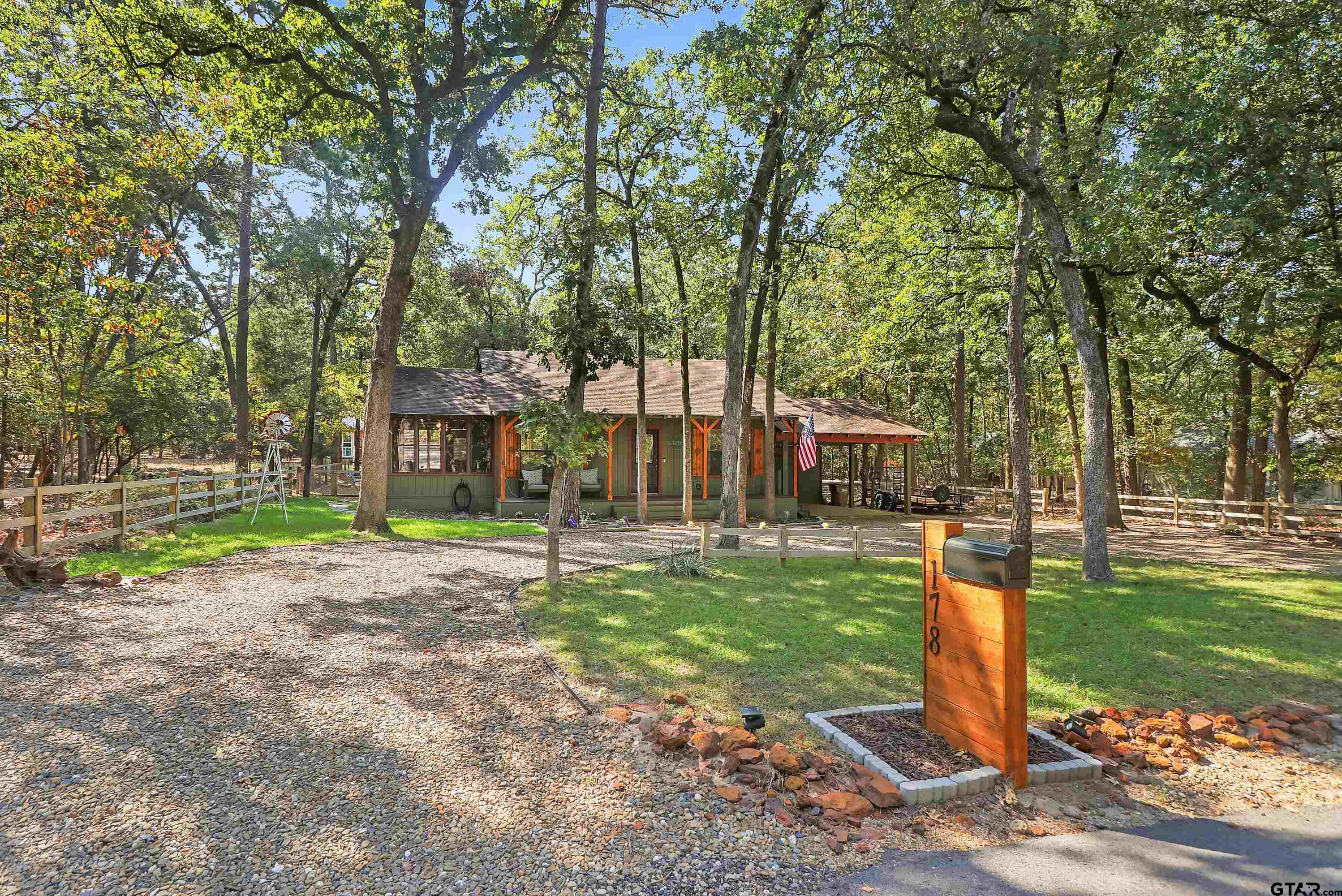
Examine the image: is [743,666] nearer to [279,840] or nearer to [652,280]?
Answer: [279,840]

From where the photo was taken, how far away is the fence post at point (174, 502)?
1148cm

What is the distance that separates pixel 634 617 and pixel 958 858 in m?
4.28

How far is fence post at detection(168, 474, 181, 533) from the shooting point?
11477 millimetres

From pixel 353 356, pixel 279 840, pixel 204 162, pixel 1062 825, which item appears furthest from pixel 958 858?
pixel 353 356

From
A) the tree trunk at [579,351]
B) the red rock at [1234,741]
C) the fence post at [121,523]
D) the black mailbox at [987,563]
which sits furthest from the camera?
the fence post at [121,523]

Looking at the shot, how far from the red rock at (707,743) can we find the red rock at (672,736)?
0.21ft

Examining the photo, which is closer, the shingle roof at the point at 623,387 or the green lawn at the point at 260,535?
the green lawn at the point at 260,535

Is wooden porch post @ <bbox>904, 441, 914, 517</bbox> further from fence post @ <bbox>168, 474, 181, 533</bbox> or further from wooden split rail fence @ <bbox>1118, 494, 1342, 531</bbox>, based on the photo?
fence post @ <bbox>168, 474, 181, 533</bbox>

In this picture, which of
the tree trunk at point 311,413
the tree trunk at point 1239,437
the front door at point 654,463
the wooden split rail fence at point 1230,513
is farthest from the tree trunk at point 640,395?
the tree trunk at point 1239,437

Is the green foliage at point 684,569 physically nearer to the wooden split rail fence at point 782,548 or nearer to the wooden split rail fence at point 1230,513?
the wooden split rail fence at point 782,548

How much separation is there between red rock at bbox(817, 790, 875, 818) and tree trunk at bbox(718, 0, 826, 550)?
6.99 m

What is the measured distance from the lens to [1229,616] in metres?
7.20

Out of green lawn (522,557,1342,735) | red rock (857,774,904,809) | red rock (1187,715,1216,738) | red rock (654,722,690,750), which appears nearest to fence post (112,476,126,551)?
green lawn (522,557,1342,735)

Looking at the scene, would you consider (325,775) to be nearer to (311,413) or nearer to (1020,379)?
(1020,379)
